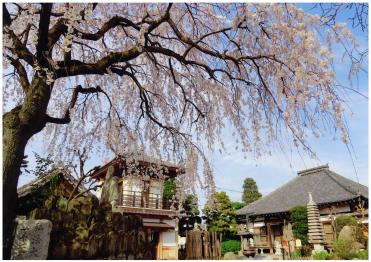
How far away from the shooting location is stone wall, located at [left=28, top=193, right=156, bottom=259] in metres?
5.41

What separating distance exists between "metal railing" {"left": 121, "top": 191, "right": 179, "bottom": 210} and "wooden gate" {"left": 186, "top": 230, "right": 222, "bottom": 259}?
4.17 m

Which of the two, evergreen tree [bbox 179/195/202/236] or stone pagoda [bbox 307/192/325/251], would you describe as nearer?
stone pagoda [bbox 307/192/325/251]

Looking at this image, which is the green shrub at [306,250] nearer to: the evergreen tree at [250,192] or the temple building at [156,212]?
the temple building at [156,212]

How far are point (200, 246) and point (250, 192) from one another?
29.3 meters

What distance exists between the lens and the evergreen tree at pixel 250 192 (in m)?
41.0

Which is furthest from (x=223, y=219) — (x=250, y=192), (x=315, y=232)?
A: (x=250, y=192)

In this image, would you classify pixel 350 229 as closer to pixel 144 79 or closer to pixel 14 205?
pixel 144 79

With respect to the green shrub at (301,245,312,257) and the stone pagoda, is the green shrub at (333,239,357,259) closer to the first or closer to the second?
the stone pagoda

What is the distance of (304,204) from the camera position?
1941 cm

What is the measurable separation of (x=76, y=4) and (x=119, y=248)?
4.70 meters

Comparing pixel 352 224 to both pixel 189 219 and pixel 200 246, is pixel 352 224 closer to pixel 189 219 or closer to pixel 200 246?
pixel 200 246

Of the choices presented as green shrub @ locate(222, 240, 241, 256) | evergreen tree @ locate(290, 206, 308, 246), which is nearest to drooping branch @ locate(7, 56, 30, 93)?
Answer: evergreen tree @ locate(290, 206, 308, 246)

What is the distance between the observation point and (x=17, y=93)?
21.4 feet

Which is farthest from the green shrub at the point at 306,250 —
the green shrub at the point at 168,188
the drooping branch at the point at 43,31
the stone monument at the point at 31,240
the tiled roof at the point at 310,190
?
the drooping branch at the point at 43,31
